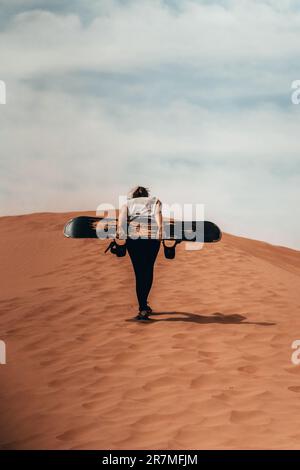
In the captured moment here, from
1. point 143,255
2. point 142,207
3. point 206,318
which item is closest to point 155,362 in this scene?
point 143,255

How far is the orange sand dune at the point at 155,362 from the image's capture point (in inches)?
246

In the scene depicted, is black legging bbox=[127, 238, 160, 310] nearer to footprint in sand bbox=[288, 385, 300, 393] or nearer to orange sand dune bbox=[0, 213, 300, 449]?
orange sand dune bbox=[0, 213, 300, 449]

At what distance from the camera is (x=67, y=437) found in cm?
615

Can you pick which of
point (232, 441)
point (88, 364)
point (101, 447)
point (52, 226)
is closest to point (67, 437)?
point (101, 447)

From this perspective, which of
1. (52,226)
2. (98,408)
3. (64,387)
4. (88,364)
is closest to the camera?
(98,408)

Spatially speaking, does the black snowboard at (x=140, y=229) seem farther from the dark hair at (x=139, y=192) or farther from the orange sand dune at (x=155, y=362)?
the orange sand dune at (x=155, y=362)

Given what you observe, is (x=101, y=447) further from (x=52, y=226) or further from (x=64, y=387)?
(x=52, y=226)

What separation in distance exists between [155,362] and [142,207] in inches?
96.7

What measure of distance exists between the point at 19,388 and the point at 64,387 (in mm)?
599

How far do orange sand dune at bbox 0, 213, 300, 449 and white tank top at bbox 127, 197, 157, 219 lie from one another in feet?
6.45

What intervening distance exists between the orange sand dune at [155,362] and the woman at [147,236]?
0.96m

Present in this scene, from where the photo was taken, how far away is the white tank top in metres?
9.78

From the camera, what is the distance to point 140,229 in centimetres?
987

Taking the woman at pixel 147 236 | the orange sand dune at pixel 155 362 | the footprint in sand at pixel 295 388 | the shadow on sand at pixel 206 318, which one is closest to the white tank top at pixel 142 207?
the woman at pixel 147 236
